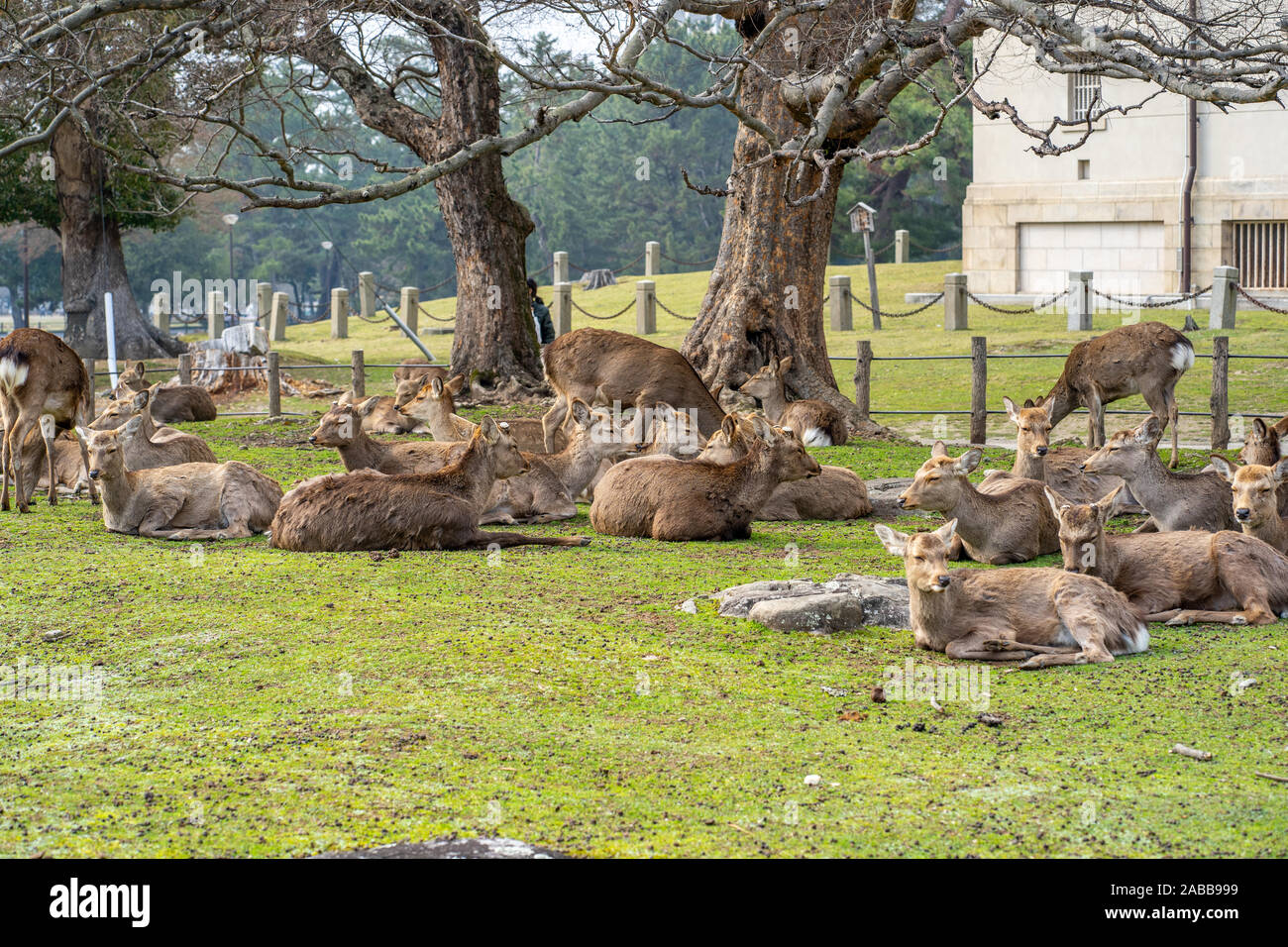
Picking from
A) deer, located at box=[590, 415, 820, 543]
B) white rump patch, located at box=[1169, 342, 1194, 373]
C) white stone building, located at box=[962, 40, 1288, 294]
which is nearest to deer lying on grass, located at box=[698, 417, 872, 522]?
deer, located at box=[590, 415, 820, 543]

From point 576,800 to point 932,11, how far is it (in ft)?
137

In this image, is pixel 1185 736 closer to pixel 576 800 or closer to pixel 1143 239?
pixel 576 800

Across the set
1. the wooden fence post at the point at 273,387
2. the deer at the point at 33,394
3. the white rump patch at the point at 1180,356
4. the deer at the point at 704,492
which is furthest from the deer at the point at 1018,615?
the wooden fence post at the point at 273,387

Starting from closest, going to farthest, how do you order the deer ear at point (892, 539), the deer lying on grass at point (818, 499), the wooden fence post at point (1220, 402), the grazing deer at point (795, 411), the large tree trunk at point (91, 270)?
the deer ear at point (892, 539)
the deer lying on grass at point (818, 499)
the wooden fence post at point (1220, 402)
the grazing deer at point (795, 411)
the large tree trunk at point (91, 270)

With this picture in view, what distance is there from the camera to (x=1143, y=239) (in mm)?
28375

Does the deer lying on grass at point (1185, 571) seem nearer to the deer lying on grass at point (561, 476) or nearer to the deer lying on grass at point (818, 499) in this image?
the deer lying on grass at point (818, 499)

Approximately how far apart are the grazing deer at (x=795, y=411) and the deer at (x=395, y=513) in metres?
4.97

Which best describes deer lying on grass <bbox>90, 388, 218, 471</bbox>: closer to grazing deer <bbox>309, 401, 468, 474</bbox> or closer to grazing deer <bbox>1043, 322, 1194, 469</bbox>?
grazing deer <bbox>309, 401, 468, 474</bbox>

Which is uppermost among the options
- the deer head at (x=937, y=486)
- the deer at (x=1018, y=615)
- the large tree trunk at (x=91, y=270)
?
the large tree trunk at (x=91, y=270)

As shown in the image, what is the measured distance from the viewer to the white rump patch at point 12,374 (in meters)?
11.2

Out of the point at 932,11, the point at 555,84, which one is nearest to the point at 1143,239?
the point at 932,11

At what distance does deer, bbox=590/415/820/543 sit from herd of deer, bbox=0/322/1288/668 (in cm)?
1

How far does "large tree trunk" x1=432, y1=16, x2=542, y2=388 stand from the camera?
17828 millimetres

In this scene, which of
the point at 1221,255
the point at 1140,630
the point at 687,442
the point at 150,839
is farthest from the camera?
the point at 1221,255
